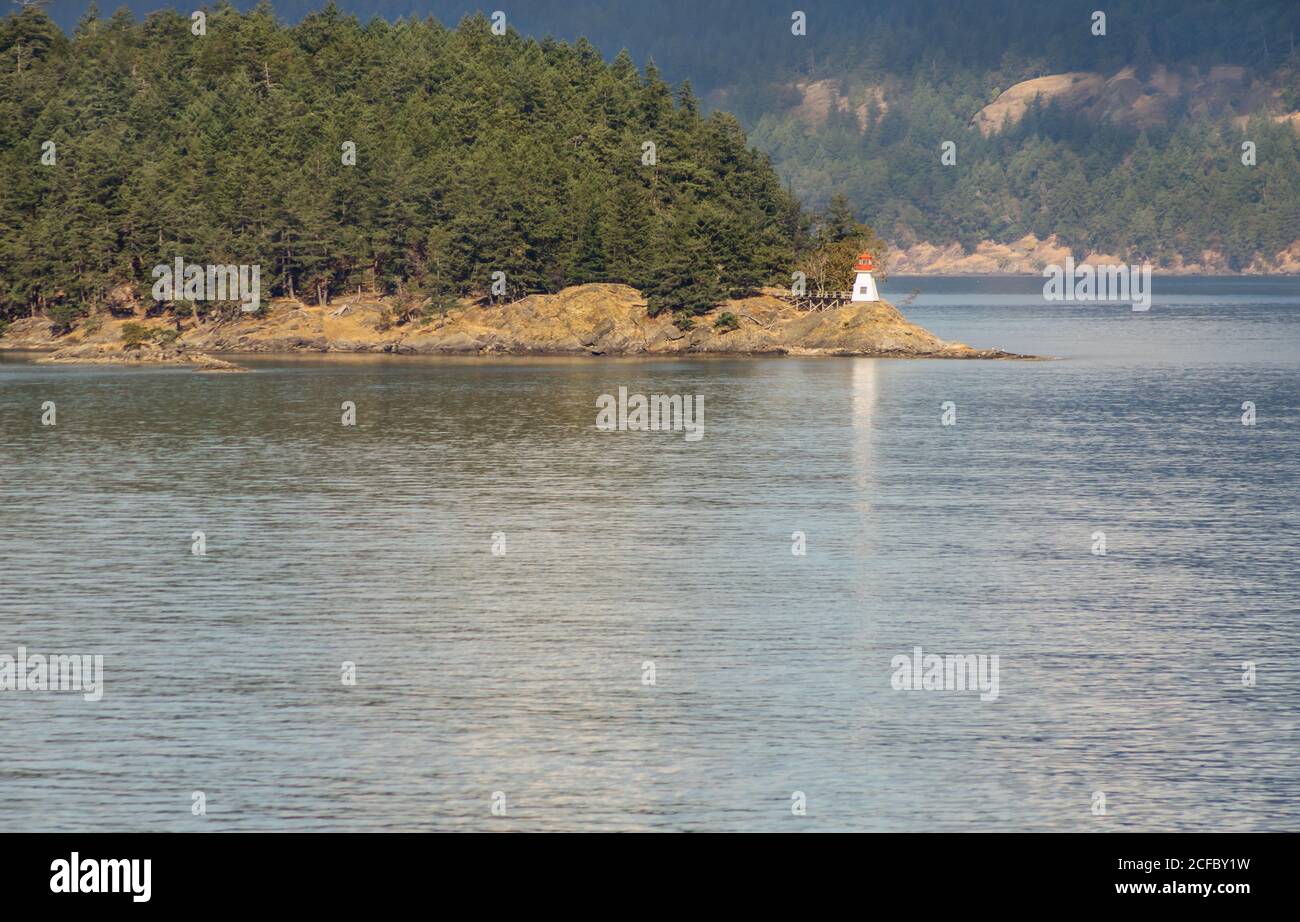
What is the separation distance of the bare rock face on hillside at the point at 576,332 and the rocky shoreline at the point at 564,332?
0.11 metres

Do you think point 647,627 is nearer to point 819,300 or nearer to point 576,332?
point 576,332

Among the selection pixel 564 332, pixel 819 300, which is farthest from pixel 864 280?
Answer: pixel 564 332

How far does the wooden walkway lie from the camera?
18800cm

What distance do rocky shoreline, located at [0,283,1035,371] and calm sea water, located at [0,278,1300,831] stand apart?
79282 mm

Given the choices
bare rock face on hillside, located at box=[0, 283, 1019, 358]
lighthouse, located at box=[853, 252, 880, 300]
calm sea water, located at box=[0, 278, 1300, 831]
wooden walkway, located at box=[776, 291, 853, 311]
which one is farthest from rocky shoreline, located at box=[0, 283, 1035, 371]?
calm sea water, located at box=[0, 278, 1300, 831]

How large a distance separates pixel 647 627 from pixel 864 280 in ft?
448

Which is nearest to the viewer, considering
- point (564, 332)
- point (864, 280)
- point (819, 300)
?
point (864, 280)

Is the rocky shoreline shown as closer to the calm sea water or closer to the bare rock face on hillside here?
the bare rock face on hillside

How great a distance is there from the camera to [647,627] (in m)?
48.7

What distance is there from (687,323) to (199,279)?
183ft

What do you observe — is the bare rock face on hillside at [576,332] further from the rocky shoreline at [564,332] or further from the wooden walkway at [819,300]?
the wooden walkway at [819,300]

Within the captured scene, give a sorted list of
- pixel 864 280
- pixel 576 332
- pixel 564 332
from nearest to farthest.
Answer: pixel 864 280
pixel 576 332
pixel 564 332

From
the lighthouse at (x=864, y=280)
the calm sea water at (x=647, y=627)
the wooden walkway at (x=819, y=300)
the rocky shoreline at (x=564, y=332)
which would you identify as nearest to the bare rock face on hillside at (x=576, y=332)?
the rocky shoreline at (x=564, y=332)

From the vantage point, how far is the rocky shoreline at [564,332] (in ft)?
592
